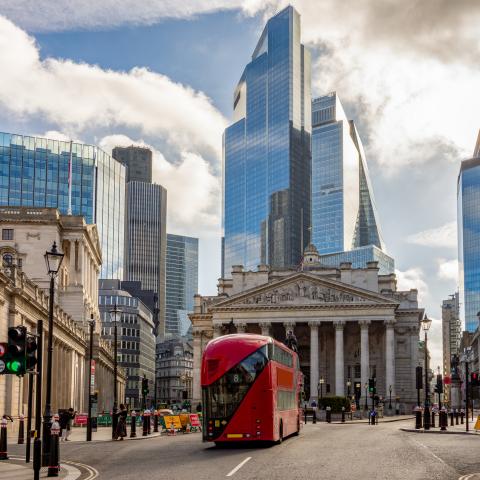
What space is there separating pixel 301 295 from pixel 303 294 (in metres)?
0.34

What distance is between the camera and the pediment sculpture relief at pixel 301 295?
13262cm

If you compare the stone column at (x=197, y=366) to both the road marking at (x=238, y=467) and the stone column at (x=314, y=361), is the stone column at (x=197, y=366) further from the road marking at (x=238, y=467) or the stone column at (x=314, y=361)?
the road marking at (x=238, y=467)

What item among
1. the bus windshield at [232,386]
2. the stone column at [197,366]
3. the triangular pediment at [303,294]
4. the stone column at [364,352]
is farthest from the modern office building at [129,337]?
the bus windshield at [232,386]

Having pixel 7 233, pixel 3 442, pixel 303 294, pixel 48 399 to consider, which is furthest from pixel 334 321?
pixel 48 399

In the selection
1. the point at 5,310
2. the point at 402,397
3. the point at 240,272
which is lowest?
the point at 402,397

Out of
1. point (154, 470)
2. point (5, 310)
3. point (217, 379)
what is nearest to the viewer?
point (154, 470)

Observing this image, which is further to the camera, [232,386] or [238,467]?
[232,386]

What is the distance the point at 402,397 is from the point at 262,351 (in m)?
104

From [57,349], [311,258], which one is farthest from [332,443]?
[311,258]

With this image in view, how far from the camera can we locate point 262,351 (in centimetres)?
3838

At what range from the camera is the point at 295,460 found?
30781mm

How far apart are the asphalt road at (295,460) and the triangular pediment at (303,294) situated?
291 feet

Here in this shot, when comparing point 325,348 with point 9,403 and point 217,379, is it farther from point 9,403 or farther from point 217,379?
point 217,379

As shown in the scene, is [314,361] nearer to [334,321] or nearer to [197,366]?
[334,321]
